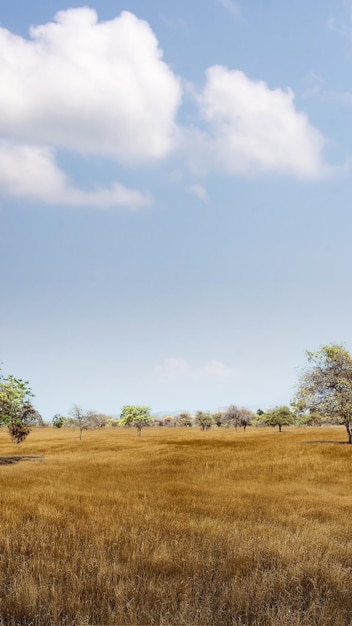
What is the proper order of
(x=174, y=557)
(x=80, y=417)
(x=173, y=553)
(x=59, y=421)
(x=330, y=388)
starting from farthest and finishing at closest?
1. (x=59, y=421)
2. (x=80, y=417)
3. (x=330, y=388)
4. (x=173, y=553)
5. (x=174, y=557)

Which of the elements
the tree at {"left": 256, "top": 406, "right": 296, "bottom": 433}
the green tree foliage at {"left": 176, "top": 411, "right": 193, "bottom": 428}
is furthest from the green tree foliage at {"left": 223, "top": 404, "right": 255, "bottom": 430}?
the green tree foliage at {"left": 176, "top": 411, "right": 193, "bottom": 428}

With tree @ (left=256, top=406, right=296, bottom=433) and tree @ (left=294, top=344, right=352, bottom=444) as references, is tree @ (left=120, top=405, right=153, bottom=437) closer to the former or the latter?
tree @ (left=256, top=406, right=296, bottom=433)

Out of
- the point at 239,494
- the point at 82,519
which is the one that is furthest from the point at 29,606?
the point at 239,494

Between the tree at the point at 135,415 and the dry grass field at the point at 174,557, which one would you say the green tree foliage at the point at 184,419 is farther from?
the dry grass field at the point at 174,557

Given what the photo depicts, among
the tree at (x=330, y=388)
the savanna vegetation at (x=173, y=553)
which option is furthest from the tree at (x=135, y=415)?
the savanna vegetation at (x=173, y=553)

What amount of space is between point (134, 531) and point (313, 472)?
17.8 metres

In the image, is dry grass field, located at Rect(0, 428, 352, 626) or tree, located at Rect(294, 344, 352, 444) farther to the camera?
tree, located at Rect(294, 344, 352, 444)

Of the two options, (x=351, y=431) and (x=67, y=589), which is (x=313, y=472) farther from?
(x=67, y=589)

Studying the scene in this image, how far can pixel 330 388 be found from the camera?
116 ft

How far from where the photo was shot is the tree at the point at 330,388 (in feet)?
111

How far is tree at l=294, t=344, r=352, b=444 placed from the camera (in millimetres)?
33938

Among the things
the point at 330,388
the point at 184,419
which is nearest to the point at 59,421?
the point at 184,419

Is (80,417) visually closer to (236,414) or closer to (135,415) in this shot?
(135,415)

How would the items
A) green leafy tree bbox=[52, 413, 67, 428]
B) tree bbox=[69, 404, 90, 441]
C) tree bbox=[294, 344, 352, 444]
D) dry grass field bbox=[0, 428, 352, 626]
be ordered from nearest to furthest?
dry grass field bbox=[0, 428, 352, 626] → tree bbox=[294, 344, 352, 444] → tree bbox=[69, 404, 90, 441] → green leafy tree bbox=[52, 413, 67, 428]
